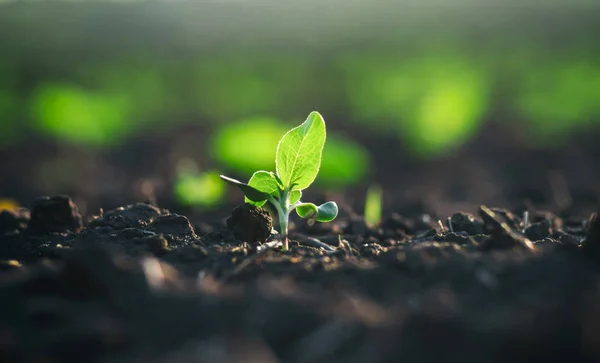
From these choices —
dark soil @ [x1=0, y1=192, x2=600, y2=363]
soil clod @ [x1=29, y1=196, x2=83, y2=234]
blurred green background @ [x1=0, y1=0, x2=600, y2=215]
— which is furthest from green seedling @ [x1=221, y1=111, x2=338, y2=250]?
blurred green background @ [x1=0, y1=0, x2=600, y2=215]

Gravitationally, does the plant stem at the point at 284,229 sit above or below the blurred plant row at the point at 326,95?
below

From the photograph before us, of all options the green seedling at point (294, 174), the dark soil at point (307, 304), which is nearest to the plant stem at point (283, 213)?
→ the green seedling at point (294, 174)

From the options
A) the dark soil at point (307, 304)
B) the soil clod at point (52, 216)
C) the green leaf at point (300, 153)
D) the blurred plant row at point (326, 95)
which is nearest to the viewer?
the dark soil at point (307, 304)

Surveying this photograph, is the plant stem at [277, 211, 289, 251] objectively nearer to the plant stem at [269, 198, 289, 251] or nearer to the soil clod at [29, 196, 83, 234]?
the plant stem at [269, 198, 289, 251]

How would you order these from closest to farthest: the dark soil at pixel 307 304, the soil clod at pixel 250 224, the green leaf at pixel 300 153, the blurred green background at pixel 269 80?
1. the dark soil at pixel 307 304
2. the green leaf at pixel 300 153
3. the soil clod at pixel 250 224
4. the blurred green background at pixel 269 80

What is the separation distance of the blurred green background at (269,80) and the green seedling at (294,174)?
267 cm

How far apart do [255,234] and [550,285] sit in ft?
3.13

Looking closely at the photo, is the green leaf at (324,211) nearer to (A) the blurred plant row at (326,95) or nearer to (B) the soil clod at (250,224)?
(B) the soil clod at (250,224)

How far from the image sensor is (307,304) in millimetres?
1395

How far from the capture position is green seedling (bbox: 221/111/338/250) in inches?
80.8

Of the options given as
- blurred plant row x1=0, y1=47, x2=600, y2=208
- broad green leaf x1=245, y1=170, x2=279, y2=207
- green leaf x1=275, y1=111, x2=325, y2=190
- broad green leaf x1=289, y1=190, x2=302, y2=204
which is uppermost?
blurred plant row x1=0, y1=47, x2=600, y2=208

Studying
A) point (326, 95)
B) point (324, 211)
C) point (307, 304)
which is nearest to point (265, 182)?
point (324, 211)

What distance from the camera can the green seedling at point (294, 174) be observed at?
2053mm

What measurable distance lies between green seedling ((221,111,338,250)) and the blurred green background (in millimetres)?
2668
